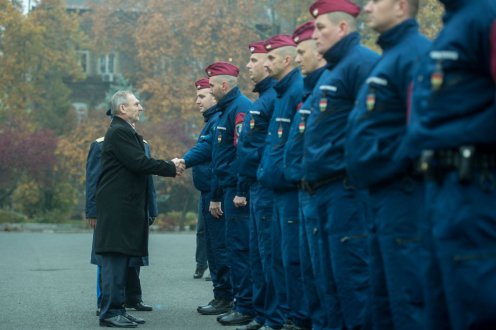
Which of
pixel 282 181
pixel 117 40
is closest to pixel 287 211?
pixel 282 181

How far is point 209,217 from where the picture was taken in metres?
12.1

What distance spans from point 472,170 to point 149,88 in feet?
138

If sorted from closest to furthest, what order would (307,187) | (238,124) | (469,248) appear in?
(469,248)
(307,187)
(238,124)

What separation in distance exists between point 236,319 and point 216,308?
1.05m

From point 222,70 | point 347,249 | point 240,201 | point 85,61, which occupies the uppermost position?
point 85,61

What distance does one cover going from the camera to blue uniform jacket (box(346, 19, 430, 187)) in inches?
238

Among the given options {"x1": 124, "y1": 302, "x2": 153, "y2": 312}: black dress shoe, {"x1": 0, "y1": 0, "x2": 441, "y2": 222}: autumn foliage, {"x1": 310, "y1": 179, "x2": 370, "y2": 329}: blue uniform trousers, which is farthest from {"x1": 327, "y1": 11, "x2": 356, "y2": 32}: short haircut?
{"x1": 0, "y1": 0, "x2": 441, "y2": 222}: autumn foliage

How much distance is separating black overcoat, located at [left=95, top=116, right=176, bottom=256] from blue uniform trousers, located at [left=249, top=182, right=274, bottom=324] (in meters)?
1.19

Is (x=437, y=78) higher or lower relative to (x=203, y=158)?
lower

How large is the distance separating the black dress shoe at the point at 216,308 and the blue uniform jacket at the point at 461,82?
686 cm

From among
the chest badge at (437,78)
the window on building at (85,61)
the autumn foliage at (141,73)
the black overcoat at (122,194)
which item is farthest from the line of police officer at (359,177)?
the window on building at (85,61)

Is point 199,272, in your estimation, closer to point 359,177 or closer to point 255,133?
point 255,133

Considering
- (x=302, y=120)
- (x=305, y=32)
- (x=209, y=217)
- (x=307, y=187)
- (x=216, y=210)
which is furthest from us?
(x=209, y=217)

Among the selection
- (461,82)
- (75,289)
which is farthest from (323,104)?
(75,289)
